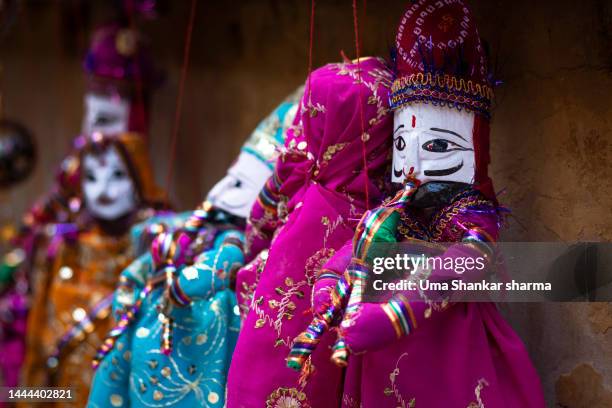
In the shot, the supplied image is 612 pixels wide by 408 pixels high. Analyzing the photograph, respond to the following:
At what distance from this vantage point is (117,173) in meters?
2.40

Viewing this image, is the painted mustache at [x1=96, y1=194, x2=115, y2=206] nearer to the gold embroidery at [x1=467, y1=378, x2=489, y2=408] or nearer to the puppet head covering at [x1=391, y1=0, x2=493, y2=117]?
the puppet head covering at [x1=391, y1=0, x2=493, y2=117]

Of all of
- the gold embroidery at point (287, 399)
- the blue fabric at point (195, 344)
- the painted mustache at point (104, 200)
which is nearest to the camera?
the gold embroidery at point (287, 399)

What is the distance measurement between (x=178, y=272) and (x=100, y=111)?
1023mm

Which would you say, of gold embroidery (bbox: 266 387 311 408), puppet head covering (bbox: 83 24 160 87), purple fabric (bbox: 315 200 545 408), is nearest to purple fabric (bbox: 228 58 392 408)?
gold embroidery (bbox: 266 387 311 408)

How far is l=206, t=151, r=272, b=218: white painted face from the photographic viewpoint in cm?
173

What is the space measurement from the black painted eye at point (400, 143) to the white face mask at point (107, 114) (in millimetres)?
1403

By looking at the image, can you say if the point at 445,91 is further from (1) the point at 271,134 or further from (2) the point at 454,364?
(1) the point at 271,134

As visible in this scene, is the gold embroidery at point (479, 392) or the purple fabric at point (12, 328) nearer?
the gold embroidery at point (479, 392)

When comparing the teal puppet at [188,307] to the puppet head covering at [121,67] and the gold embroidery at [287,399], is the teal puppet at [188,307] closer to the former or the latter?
the gold embroidery at [287,399]

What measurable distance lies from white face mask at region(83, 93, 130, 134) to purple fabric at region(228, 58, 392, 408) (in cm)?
126

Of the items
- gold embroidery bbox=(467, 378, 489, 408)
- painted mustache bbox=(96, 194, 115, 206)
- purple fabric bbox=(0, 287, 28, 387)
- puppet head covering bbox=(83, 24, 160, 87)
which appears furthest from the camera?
purple fabric bbox=(0, 287, 28, 387)

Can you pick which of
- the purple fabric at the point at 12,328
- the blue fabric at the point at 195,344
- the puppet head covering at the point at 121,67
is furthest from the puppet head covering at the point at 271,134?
the purple fabric at the point at 12,328

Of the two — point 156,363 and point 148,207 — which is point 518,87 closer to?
point 156,363

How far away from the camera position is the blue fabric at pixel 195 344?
160 cm
